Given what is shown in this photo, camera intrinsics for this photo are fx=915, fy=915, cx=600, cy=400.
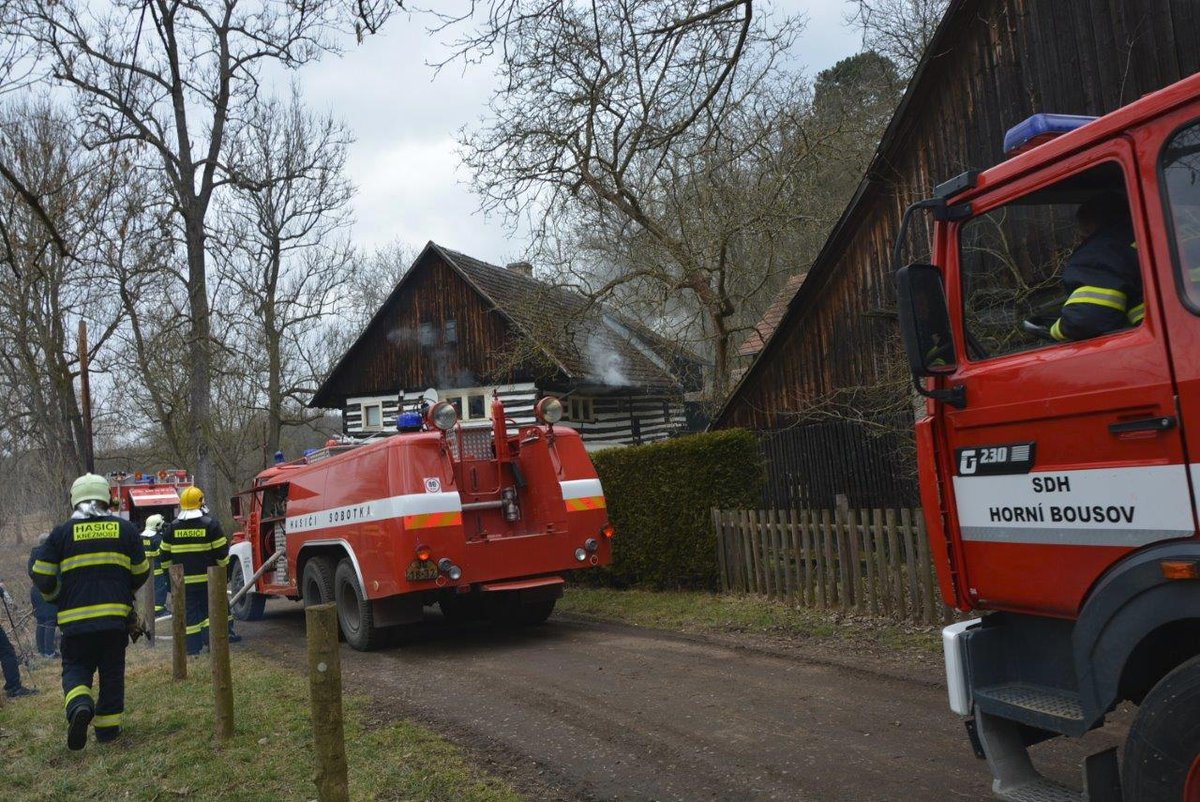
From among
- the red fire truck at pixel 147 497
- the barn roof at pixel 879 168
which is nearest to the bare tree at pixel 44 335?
the red fire truck at pixel 147 497

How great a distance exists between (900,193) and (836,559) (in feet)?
16.6

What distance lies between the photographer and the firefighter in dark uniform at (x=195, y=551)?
1022 centimetres

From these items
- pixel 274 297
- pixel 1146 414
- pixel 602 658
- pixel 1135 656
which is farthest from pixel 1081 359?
pixel 274 297

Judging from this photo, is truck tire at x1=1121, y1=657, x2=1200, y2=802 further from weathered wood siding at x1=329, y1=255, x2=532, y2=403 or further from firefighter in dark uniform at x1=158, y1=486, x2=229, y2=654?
weathered wood siding at x1=329, y1=255, x2=532, y2=403

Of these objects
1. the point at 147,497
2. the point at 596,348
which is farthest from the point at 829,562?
the point at 147,497

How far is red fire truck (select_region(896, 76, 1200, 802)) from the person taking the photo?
289 centimetres

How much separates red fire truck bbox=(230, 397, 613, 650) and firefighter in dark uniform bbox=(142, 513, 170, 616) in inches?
119

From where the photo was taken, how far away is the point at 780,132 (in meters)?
14.4

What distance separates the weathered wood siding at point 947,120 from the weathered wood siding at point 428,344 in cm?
1145

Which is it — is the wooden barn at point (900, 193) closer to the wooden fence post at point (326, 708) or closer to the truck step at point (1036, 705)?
the truck step at point (1036, 705)

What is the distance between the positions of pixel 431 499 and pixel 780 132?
8.82 m

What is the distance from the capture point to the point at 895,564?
852 centimetres

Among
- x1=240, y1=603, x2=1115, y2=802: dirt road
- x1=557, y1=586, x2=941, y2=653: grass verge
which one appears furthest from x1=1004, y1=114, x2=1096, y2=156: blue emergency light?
x1=557, y1=586, x2=941, y2=653: grass verge

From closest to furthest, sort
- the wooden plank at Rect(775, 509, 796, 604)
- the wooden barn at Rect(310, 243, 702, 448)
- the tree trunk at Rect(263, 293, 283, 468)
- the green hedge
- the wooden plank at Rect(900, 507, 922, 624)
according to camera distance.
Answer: the wooden plank at Rect(900, 507, 922, 624)
the wooden plank at Rect(775, 509, 796, 604)
the green hedge
the wooden barn at Rect(310, 243, 702, 448)
the tree trunk at Rect(263, 293, 283, 468)
